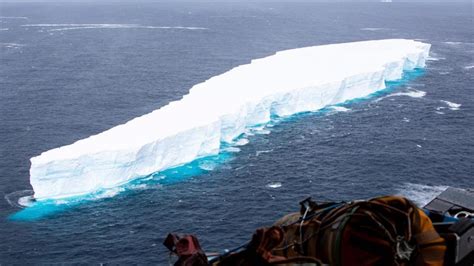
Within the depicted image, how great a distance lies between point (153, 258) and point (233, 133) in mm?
18895

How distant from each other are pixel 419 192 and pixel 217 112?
17.9 m

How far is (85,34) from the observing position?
110 meters

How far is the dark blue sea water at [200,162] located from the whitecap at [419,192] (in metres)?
0.12

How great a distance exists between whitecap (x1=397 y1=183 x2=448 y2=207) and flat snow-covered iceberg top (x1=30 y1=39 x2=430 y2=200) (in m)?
15.2

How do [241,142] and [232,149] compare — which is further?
[241,142]

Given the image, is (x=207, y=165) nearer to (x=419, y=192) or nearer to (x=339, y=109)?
(x=419, y=192)

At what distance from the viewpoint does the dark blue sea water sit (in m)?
29.3

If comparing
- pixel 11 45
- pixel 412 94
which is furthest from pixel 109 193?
pixel 11 45

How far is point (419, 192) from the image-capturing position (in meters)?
32.1

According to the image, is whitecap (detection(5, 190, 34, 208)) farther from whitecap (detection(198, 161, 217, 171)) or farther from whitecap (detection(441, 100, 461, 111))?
whitecap (detection(441, 100, 461, 111))

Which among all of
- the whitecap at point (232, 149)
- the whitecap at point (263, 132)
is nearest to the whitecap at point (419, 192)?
the whitecap at point (232, 149)

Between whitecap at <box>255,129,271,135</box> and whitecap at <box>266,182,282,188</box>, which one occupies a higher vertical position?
whitecap at <box>255,129,271,135</box>

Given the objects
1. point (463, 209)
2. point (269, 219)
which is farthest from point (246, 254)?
point (269, 219)

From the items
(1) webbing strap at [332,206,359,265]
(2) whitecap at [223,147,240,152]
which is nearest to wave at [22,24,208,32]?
(2) whitecap at [223,147,240,152]
